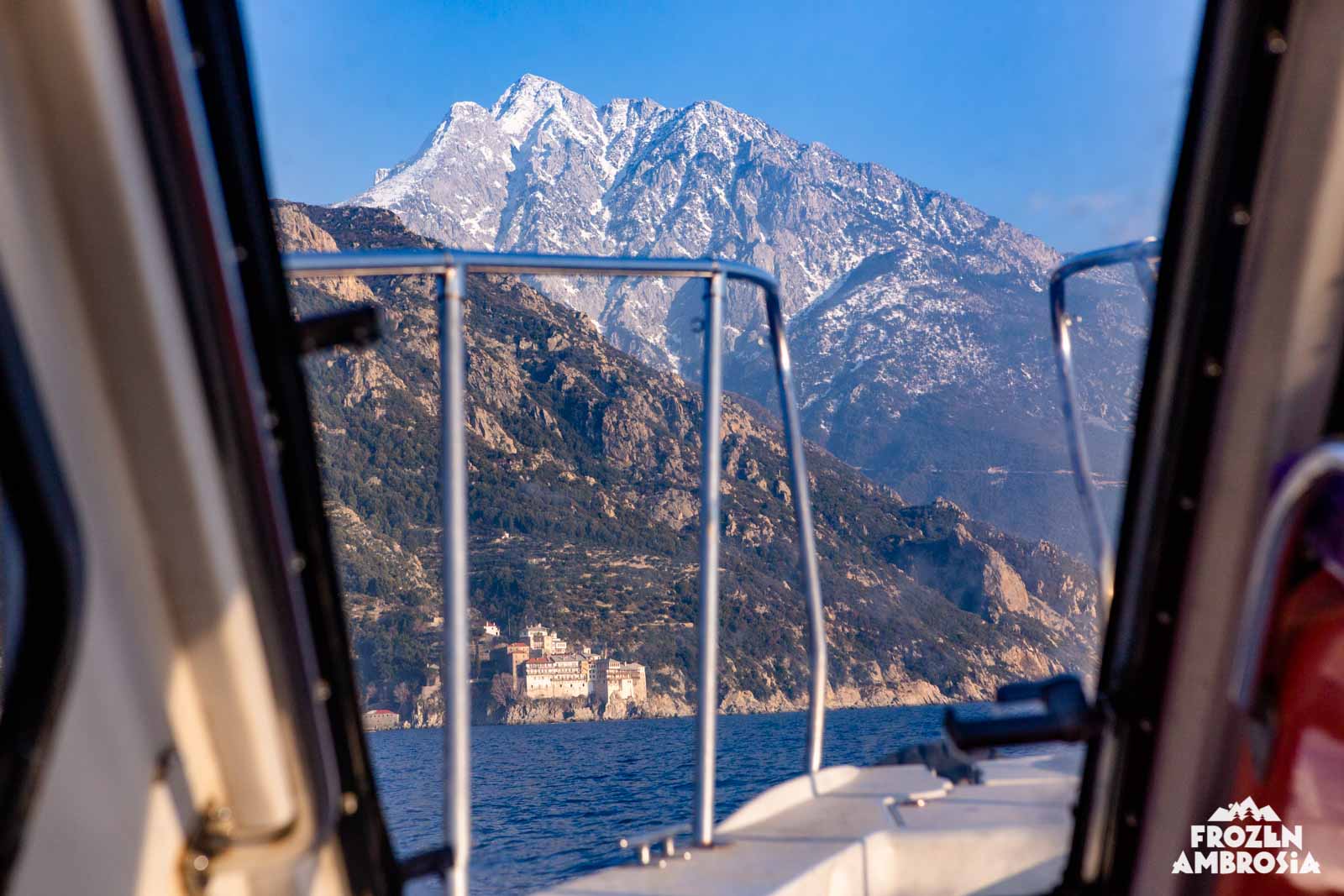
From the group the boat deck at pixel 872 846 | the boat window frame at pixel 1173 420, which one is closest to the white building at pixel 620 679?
the boat deck at pixel 872 846

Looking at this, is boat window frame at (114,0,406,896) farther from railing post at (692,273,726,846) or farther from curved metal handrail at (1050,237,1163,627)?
curved metal handrail at (1050,237,1163,627)

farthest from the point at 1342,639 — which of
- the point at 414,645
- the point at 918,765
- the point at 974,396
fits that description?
the point at 974,396

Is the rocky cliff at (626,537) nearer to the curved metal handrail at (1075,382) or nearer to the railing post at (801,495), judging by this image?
the railing post at (801,495)

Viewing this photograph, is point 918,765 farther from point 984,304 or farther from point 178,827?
point 984,304

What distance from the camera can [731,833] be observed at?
5.74 ft

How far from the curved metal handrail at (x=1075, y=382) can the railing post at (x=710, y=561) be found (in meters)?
0.61

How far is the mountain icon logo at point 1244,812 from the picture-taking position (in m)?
0.96

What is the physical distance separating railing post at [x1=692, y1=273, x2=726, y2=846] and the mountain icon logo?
30.4 inches

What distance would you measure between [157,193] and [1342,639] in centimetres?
113

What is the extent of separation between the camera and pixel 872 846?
168 cm

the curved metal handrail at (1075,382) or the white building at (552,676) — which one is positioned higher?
the curved metal handrail at (1075,382)

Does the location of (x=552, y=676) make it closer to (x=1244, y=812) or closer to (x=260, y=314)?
(x=1244, y=812)

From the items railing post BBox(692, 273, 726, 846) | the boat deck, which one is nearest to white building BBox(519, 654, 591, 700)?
the boat deck

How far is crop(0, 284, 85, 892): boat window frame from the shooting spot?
0.65 m
